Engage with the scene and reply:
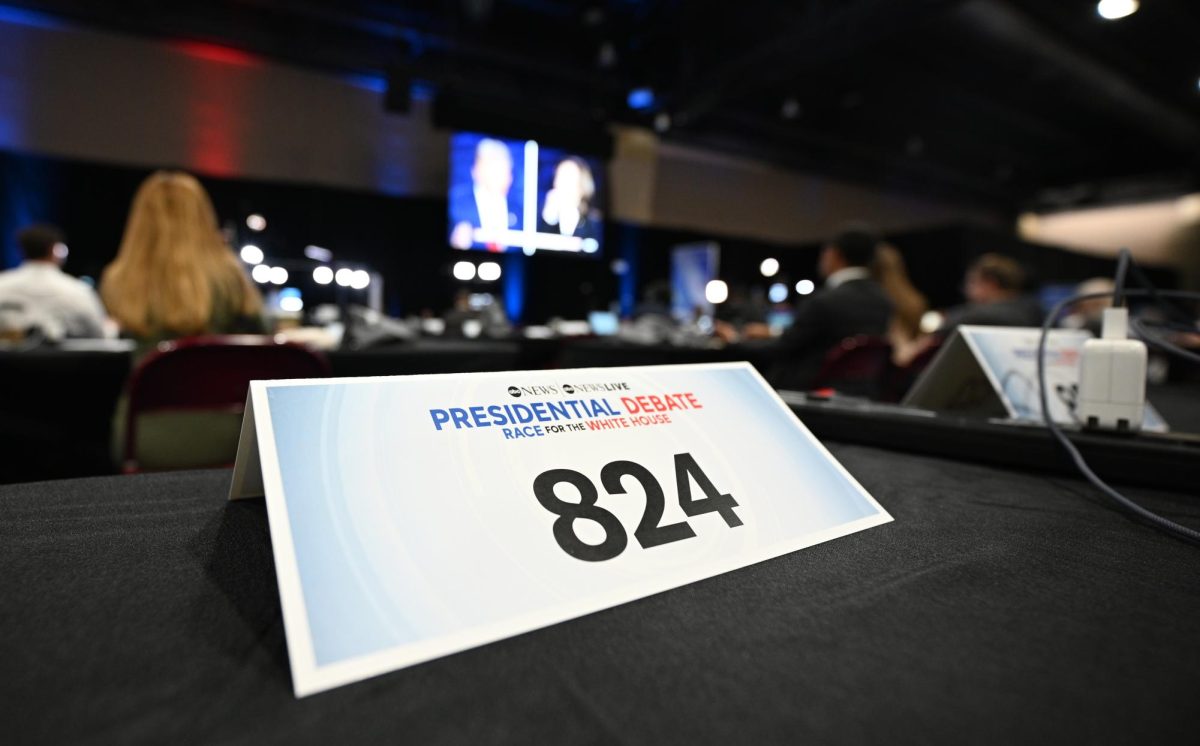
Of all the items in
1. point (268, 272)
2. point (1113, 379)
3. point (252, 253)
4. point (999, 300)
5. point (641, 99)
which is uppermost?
point (641, 99)

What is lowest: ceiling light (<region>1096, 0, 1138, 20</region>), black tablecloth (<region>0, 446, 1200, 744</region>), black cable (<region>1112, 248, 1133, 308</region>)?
black tablecloth (<region>0, 446, 1200, 744</region>)

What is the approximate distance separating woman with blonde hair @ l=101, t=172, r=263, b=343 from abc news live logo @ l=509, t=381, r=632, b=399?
1.72 metres

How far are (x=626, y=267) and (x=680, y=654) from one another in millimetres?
7408

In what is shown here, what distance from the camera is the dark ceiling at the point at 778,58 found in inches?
183

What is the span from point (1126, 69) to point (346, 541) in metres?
7.50

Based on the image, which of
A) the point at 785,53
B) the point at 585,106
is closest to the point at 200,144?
the point at 585,106

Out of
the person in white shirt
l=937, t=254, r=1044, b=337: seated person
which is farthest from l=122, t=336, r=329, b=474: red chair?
l=937, t=254, r=1044, b=337: seated person

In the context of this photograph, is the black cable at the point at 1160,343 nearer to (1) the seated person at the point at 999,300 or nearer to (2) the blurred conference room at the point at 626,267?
(2) the blurred conference room at the point at 626,267

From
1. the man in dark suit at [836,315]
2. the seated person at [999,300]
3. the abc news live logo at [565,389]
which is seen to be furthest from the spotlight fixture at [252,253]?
the abc news live logo at [565,389]

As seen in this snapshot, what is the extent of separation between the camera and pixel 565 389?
18.8 inches

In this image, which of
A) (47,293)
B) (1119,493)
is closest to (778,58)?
(47,293)

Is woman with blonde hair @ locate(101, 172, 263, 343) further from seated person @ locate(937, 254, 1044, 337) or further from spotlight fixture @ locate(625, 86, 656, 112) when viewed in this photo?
spotlight fixture @ locate(625, 86, 656, 112)

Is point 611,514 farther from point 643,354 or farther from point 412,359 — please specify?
point 643,354

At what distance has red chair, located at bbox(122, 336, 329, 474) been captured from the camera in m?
1.17
